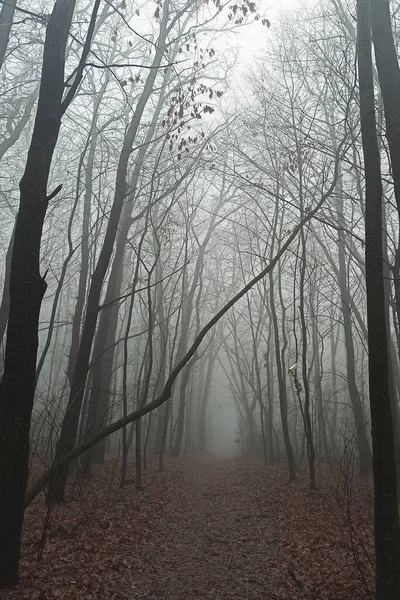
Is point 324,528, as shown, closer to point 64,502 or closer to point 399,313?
point 399,313

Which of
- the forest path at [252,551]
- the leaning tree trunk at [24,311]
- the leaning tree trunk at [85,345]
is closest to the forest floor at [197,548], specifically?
the forest path at [252,551]

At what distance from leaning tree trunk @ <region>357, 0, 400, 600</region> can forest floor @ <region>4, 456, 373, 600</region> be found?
281 mm

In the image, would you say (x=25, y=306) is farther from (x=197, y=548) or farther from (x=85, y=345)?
(x=197, y=548)

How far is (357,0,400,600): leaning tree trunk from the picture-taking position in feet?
11.7

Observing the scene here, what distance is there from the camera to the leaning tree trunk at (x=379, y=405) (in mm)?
3564

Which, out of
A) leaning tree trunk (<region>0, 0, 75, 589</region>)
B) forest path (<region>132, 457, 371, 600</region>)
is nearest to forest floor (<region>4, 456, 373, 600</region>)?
forest path (<region>132, 457, 371, 600</region>)

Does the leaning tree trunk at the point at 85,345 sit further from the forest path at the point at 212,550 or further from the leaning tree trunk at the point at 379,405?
the leaning tree trunk at the point at 379,405

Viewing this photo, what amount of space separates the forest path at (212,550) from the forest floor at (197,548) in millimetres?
14

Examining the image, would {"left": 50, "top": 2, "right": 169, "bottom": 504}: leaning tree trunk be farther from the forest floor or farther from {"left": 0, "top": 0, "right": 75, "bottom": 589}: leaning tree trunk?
{"left": 0, "top": 0, "right": 75, "bottom": 589}: leaning tree trunk

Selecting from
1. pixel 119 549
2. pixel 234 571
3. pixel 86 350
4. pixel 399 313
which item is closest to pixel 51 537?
pixel 119 549

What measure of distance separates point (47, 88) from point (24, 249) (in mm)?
1804

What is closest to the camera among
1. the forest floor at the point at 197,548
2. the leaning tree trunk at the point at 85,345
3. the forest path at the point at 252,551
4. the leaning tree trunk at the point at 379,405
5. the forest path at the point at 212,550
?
the leaning tree trunk at the point at 379,405

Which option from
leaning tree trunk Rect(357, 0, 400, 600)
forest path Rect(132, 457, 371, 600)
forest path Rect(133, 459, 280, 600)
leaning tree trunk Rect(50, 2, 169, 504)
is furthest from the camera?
leaning tree trunk Rect(50, 2, 169, 504)

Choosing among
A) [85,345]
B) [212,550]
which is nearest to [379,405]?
[212,550]
